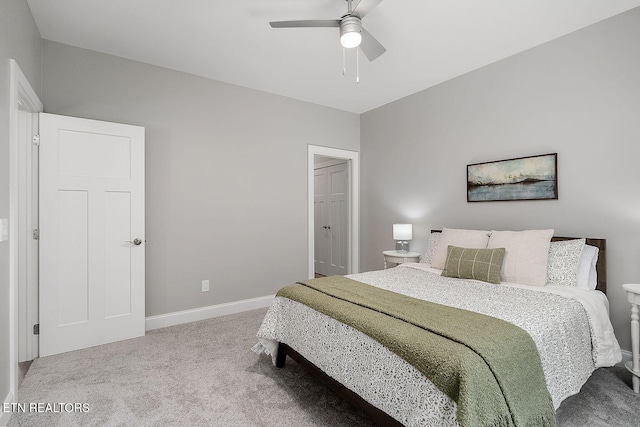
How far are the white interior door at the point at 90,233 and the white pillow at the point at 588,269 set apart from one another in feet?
12.4

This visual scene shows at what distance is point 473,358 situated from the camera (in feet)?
4.14

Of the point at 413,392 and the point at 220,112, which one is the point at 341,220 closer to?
the point at 220,112

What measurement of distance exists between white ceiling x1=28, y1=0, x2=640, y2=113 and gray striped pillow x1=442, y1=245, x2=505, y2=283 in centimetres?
187

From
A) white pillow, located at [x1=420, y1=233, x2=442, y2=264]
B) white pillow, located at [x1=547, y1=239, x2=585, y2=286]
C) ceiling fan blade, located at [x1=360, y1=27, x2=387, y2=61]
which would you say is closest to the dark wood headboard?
white pillow, located at [x1=547, y1=239, x2=585, y2=286]

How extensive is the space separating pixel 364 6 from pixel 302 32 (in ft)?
2.91

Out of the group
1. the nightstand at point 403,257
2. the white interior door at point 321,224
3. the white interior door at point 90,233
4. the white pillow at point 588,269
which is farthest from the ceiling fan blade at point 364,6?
the white interior door at point 321,224

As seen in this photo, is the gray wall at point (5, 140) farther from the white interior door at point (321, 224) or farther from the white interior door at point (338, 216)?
the white interior door at point (321, 224)

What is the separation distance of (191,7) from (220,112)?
4.45 ft

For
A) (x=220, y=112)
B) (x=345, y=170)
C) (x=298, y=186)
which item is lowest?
(x=298, y=186)

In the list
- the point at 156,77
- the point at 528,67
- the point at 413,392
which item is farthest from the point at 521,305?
the point at 156,77

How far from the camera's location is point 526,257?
251cm

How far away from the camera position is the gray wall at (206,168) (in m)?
2.98

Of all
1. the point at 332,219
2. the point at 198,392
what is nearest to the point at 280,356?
the point at 198,392

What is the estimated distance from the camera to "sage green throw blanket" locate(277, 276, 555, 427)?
1.20m
